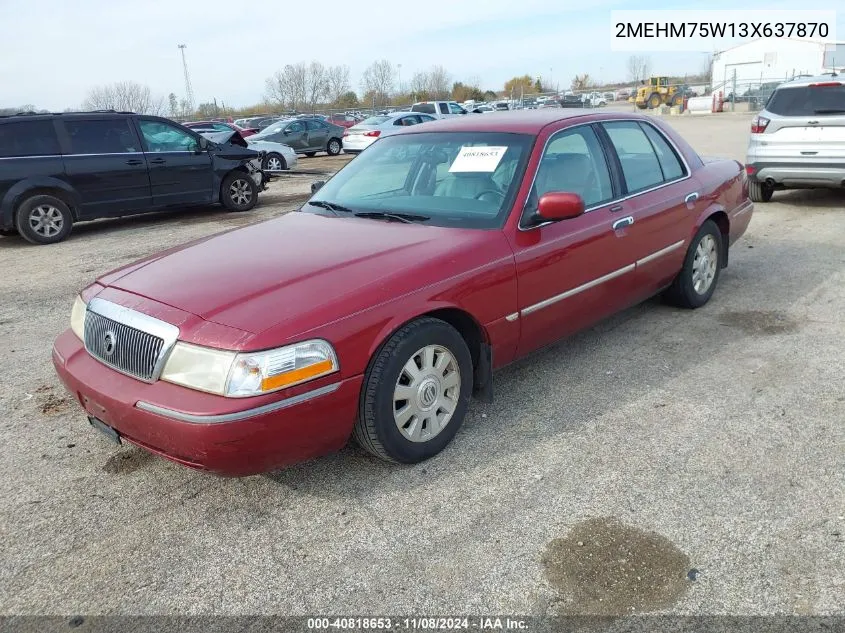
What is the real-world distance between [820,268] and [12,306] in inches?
298

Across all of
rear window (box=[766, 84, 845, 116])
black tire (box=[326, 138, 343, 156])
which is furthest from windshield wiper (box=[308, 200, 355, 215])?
black tire (box=[326, 138, 343, 156])

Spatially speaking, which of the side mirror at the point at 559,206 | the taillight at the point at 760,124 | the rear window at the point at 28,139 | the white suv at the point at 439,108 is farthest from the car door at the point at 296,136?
the side mirror at the point at 559,206

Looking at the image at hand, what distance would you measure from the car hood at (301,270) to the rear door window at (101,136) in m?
6.97

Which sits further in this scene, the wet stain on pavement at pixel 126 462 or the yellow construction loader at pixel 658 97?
the yellow construction loader at pixel 658 97

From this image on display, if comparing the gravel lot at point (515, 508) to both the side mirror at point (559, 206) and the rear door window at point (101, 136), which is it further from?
the rear door window at point (101, 136)

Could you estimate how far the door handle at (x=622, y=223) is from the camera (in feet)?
13.9

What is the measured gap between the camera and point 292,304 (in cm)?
287

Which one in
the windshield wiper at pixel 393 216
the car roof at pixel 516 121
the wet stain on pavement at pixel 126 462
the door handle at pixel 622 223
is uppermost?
the car roof at pixel 516 121

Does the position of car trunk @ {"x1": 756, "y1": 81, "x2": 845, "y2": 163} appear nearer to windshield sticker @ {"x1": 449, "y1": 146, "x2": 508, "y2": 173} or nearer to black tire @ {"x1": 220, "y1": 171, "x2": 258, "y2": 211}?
windshield sticker @ {"x1": 449, "y1": 146, "x2": 508, "y2": 173}

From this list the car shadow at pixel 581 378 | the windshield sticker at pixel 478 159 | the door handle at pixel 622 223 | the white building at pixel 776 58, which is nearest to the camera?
the car shadow at pixel 581 378

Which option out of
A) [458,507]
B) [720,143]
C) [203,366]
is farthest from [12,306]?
[720,143]

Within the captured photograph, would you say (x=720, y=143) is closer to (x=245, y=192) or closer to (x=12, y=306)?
(x=245, y=192)

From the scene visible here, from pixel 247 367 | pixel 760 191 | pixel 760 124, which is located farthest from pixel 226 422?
pixel 760 191

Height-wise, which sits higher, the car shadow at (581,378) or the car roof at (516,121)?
the car roof at (516,121)
